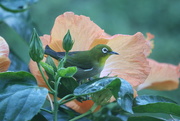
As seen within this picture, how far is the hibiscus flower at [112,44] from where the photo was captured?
442mm

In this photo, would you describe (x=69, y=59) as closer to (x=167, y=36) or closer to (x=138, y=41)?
(x=138, y=41)

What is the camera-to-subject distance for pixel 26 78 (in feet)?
1.20


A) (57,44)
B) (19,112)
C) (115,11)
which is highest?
(115,11)

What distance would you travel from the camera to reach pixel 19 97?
13.1 inches

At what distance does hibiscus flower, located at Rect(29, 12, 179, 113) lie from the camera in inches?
17.4

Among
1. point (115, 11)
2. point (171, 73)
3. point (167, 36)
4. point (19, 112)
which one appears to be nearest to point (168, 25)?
point (167, 36)

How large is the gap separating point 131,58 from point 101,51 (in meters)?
0.04

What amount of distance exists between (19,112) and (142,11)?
2149mm

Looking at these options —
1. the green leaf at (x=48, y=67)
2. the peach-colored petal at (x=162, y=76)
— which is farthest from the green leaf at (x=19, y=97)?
the peach-colored petal at (x=162, y=76)

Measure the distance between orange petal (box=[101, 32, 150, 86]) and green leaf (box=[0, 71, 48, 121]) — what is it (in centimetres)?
13

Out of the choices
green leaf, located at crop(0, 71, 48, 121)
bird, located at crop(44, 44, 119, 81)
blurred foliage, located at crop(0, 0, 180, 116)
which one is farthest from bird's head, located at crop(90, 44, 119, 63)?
blurred foliage, located at crop(0, 0, 180, 116)

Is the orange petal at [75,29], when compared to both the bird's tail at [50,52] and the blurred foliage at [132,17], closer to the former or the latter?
the bird's tail at [50,52]

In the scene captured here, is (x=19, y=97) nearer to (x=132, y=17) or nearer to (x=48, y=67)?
(x=48, y=67)

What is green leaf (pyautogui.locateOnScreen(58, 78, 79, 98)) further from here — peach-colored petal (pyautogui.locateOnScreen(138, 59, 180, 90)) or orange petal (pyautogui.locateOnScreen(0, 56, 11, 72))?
peach-colored petal (pyautogui.locateOnScreen(138, 59, 180, 90))
